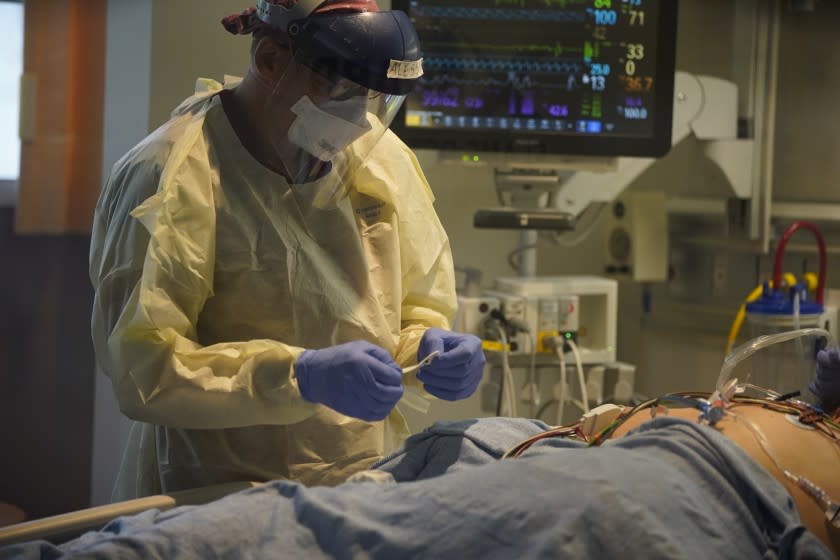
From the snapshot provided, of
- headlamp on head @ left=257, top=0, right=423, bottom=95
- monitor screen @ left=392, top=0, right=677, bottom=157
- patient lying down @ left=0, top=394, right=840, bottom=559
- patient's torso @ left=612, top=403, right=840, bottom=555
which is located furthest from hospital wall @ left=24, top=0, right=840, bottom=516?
patient lying down @ left=0, top=394, right=840, bottom=559

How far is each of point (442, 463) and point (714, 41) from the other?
215 cm

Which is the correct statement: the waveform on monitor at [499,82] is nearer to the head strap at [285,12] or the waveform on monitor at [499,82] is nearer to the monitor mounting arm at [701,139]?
the monitor mounting arm at [701,139]

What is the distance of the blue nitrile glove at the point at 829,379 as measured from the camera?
1731mm

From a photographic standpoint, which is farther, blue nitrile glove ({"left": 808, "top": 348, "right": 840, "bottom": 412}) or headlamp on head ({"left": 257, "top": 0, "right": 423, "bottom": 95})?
blue nitrile glove ({"left": 808, "top": 348, "right": 840, "bottom": 412})

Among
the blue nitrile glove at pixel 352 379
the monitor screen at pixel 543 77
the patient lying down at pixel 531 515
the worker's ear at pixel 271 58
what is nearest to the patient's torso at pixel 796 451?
the patient lying down at pixel 531 515

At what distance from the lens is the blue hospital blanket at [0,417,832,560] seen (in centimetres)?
113

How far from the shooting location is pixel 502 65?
254 cm

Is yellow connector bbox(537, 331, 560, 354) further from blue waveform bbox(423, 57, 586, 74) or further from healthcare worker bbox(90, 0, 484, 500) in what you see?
healthcare worker bbox(90, 0, 484, 500)

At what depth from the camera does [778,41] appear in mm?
3066

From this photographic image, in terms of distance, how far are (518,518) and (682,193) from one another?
2354 mm

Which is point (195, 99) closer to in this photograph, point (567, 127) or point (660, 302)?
point (567, 127)

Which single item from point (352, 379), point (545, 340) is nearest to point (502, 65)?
point (545, 340)

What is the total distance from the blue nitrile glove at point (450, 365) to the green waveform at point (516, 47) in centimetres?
102

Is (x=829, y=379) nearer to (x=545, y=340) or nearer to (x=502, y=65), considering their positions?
(x=545, y=340)
